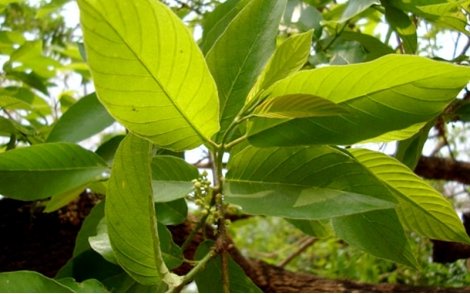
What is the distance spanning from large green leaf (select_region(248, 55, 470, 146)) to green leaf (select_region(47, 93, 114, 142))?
49 centimetres

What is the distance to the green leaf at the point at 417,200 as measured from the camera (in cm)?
80

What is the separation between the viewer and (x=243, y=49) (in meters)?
0.73

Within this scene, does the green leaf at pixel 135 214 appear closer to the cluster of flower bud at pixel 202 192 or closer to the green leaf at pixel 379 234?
the cluster of flower bud at pixel 202 192

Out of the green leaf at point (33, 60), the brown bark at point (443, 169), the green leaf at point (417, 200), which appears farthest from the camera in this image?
the brown bark at point (443, 169)

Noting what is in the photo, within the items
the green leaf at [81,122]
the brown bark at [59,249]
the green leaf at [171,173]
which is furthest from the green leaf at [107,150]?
the brown bark at [59,249]

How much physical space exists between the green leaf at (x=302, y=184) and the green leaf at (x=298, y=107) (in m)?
0.08

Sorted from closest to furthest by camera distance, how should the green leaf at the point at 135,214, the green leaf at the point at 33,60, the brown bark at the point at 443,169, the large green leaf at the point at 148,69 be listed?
the large green leaf at the point at 148,69 < the green leaf at the point at 135,214 < the green leaf at the point at 33,60 < the brown bark at the point at 443,169

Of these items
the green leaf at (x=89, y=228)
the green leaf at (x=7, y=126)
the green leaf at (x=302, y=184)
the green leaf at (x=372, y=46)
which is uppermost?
the green leaf at (x=372, y=46)

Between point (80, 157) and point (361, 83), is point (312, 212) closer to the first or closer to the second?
point (361, 83)

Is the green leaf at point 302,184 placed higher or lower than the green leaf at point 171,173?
higher

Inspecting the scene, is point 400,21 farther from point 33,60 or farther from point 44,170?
point 33,60

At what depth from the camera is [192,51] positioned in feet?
2.04

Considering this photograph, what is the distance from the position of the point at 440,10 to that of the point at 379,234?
349 millimetres

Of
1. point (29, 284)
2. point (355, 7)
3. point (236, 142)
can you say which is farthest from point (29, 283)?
point (355, 7)
